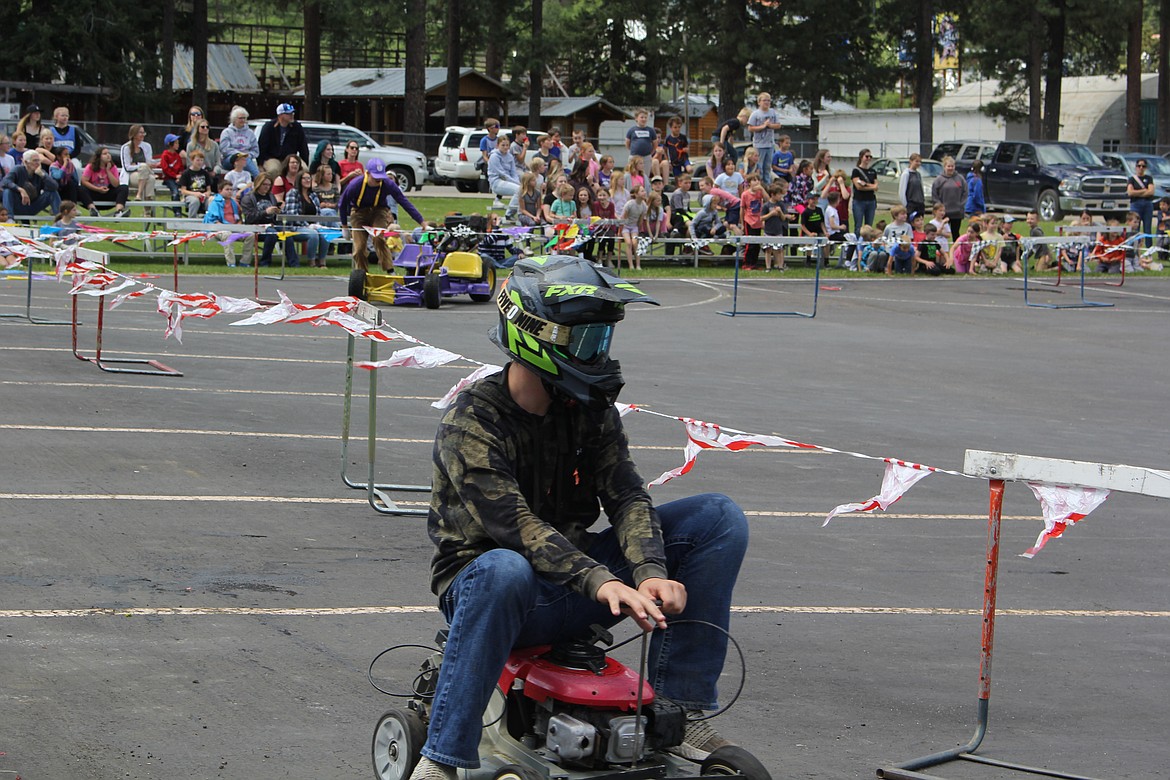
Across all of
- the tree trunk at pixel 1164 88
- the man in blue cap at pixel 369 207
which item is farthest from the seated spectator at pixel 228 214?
the tree trunk at pixel 1164 88

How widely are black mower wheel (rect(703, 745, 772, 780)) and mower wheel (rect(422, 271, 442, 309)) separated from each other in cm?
1499

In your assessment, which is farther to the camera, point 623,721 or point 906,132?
point 906,132

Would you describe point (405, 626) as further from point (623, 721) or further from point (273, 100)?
point (273, 100)

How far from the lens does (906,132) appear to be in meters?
72.2

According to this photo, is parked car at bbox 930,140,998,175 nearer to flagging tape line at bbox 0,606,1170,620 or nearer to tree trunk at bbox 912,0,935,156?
tree trunk at bbox 912,0,935,156

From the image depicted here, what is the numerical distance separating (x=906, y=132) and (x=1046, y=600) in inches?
2687

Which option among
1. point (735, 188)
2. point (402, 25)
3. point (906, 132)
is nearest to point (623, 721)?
point (735, 188)

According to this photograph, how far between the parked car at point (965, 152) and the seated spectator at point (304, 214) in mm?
24178

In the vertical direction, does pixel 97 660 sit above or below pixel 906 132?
below

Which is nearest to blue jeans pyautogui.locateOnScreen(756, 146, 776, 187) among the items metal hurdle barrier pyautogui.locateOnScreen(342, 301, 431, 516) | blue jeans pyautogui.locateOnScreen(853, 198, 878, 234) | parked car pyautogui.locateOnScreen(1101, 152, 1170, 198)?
blue jeans pyautogui.locateOnScreen(853, 198, 878, 234)

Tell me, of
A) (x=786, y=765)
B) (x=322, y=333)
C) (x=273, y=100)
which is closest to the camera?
(x=786, y=765)

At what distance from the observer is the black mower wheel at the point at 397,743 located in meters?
4.11

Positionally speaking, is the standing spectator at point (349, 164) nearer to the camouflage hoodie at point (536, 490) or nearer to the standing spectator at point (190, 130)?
the standing spectator at point (190, 130)

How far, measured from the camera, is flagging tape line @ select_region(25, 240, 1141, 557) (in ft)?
14.9
